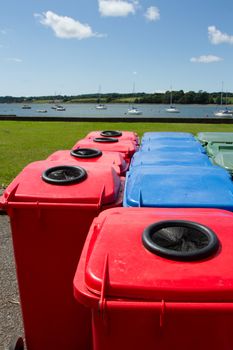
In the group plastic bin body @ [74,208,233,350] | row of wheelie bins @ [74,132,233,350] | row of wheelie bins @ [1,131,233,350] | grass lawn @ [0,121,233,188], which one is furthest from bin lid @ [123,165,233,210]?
grass lawn @ [0,121,233,188]

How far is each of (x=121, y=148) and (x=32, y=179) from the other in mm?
1934

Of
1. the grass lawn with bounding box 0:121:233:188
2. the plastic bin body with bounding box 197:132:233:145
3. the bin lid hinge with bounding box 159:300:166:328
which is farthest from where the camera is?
the grass lawn with bounding box 0:121:233:188

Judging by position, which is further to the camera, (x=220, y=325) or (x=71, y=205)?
(x=71, y=205)

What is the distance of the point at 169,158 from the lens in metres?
3.93

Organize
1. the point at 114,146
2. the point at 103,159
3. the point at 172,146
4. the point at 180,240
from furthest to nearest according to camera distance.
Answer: the point at 172,146, the point at 114,146, the point at 103,159, the point at 180,240

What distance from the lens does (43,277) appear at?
8.69ft

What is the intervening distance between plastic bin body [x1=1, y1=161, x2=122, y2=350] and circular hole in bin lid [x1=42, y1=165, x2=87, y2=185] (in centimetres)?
4

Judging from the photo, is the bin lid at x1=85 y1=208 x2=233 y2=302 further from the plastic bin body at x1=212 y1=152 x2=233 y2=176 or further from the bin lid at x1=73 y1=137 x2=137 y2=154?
the bin lid at x1=73 y1=137 x2=137 y2=154

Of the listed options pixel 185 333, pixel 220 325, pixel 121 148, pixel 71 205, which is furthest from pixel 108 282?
pixel 121 148

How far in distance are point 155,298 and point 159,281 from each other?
70 millimetres

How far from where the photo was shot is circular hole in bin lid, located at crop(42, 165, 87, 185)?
102 inches

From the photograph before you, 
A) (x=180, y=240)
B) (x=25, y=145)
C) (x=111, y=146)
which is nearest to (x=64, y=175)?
(x=180, y=240)

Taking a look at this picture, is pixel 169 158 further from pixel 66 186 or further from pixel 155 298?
pixel 155 298

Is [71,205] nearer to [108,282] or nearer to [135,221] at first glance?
[135,221]
